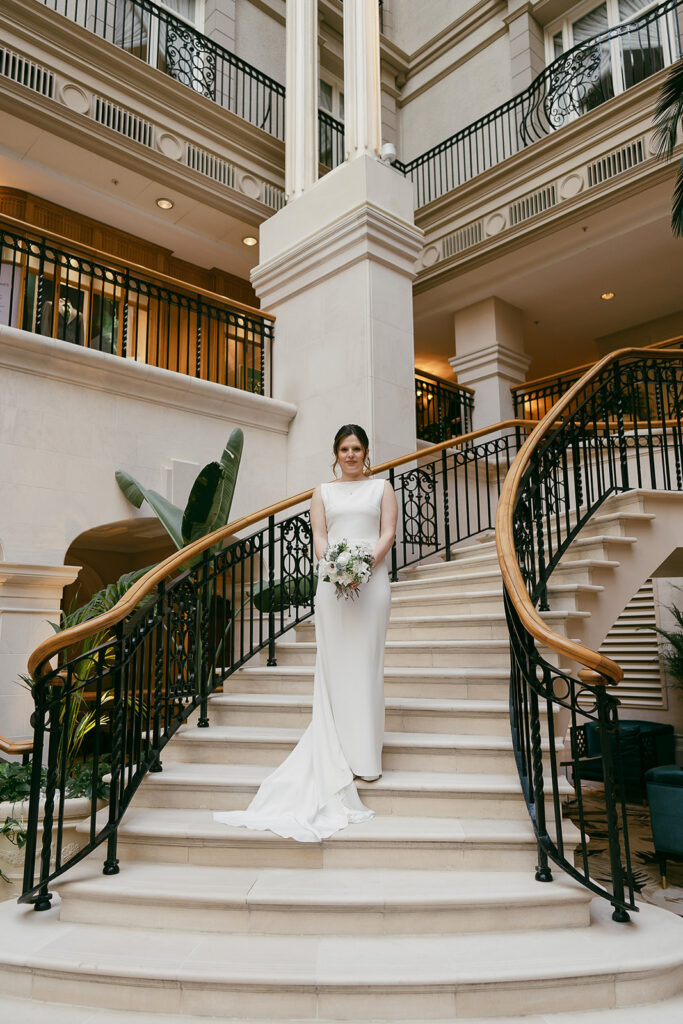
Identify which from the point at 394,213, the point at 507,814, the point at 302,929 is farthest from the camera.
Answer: the point at 394,213

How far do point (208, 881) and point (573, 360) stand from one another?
12.4 meters

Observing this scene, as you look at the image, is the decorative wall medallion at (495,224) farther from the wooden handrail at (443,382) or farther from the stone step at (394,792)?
the stone step at (394,792)

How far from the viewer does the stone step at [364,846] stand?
3006 millimetres

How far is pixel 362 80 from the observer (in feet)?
26.4

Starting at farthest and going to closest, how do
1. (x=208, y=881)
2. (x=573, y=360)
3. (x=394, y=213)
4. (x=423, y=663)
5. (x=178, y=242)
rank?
(x=573, y=360) → (x=178, y=242) → (x=394, y=213) → (x=423, y=663) → (x=208, y=881)

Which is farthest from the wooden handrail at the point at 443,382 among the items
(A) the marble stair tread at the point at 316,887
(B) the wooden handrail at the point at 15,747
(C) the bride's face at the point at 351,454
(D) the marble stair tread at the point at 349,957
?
(D) the marble stair tread at the point at 349,957

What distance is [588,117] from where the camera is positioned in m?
9.16

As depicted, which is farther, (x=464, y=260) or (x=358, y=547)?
(x=464, y=260)

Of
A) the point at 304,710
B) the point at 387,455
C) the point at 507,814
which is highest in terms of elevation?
the point at 387,455

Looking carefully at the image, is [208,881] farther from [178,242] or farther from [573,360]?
[573,360]

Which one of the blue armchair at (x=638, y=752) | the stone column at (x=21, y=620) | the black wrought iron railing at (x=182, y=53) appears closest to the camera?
the stone column at (x=21, y=620)

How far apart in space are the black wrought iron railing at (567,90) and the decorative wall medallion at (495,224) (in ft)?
2.34

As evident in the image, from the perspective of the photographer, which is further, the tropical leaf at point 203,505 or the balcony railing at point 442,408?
the balcony railing at point 442,408

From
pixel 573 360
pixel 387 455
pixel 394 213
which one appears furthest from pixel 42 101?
pixel 573 360
